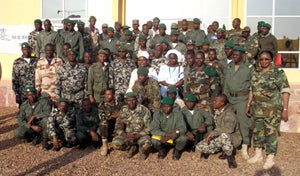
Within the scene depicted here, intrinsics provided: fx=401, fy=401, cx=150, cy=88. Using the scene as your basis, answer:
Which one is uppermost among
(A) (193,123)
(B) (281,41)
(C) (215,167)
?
(B) (281,41)

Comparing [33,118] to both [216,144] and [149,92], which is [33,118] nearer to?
[149,92]

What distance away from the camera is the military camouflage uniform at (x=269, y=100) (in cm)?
619

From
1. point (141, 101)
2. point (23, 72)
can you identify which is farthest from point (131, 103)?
point (23, 72)

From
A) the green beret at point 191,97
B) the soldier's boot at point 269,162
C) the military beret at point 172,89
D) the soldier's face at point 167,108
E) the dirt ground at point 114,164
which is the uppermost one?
the military beret at point 172,89

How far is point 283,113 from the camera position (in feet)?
20.3

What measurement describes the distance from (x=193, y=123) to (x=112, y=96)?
1.58 metres

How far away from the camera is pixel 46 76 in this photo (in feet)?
26.0

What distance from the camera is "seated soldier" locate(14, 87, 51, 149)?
292 inches

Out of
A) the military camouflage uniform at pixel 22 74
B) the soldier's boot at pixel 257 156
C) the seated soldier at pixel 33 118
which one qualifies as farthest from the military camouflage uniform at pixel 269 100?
the military camouflage uniform at pixel 22 74

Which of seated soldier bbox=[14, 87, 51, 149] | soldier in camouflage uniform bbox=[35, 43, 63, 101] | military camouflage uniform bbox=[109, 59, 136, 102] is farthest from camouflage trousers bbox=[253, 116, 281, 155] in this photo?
soldier in camouflage uniform bbox=[35, 43, 63, 101]

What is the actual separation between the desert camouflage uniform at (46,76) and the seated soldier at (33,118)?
33cm

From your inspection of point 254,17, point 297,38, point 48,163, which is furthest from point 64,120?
point 297,38

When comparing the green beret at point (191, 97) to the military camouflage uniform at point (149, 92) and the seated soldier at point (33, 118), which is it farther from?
the seated soldier at point (33, 118)

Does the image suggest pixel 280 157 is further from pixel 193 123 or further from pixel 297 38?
pixel 297 38
